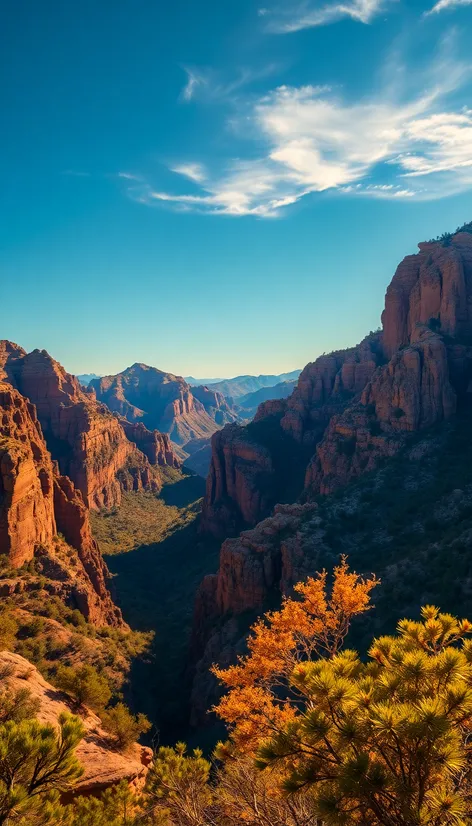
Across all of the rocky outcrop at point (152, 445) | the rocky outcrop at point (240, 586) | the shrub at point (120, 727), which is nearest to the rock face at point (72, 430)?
the rocky outcrop at point (152, 445)

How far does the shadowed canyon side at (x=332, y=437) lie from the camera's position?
38.6 meters

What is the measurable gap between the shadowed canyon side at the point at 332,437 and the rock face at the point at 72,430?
22931mm

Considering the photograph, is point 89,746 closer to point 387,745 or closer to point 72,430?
point 387,745

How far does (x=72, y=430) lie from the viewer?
84688 millimetres

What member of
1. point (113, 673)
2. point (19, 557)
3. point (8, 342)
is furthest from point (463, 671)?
point (8, 342)

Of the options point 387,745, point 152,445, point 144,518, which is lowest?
point 144,518

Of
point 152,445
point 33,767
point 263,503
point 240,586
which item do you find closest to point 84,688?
point 33,767

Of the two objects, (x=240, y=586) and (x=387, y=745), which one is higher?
(x=387, y=745)

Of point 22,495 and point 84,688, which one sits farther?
point 22,495

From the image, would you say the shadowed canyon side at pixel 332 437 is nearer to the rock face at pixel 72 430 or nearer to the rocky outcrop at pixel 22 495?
the rocky outcrop at pixel 22 495

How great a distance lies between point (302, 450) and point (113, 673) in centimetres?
5706

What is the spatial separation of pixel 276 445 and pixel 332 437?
78.6 ft

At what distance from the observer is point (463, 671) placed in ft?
20.7

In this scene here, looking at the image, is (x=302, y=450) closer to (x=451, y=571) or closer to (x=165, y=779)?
(x=451, y=571)
